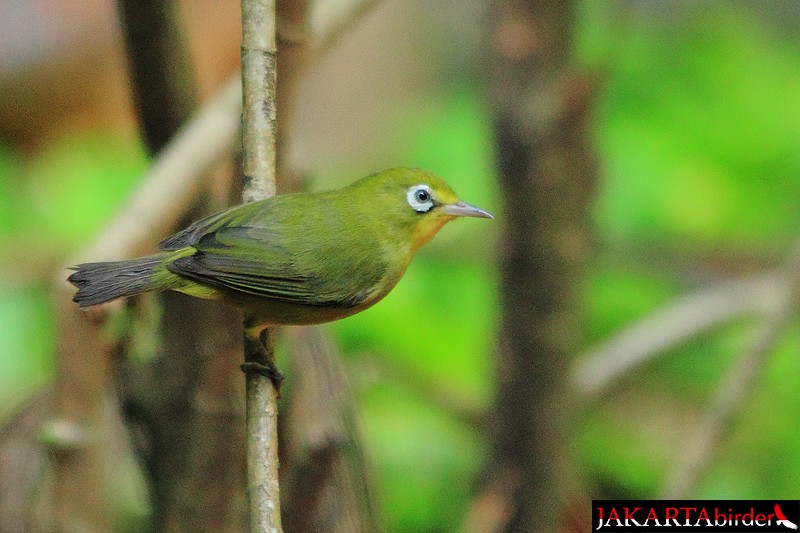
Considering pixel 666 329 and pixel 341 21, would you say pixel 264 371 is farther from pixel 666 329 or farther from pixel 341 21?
pixel 666 329

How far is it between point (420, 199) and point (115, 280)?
0.86m

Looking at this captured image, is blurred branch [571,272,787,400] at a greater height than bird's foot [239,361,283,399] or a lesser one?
greater

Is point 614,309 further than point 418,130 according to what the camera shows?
No

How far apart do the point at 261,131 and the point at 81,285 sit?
0.60 m

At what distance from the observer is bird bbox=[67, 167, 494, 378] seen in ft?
7.89

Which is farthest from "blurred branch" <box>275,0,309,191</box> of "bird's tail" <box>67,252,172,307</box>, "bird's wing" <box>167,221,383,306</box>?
"bird's tail" <box>67,252,172,307</box>

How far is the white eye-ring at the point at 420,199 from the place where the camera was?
102 inches

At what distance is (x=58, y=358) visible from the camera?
2732 millimetres

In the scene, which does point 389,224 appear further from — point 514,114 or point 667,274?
point 667,274

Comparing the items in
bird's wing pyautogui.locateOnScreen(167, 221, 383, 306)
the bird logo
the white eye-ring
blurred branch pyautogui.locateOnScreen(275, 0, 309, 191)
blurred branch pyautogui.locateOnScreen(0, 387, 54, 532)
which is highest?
blurred branch pyautogui.locateOnScreen(275, 0, 309, 191)

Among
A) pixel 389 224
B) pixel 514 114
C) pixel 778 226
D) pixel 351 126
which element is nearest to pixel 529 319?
pixel 514 114

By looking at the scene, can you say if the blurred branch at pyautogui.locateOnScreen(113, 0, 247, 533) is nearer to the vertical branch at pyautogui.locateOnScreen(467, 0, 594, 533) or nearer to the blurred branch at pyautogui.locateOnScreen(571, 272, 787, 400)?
the vertical branch at pyautogui.locateOnScreen(467, 0, 594, 533)

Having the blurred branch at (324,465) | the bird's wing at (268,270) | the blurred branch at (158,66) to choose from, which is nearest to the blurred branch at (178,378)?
the blurred branch at (158,66)

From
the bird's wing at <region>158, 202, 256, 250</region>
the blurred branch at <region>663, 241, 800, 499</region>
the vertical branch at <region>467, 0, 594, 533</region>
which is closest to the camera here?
the bird's wing at <region>158, 202, 256, 250</region>
